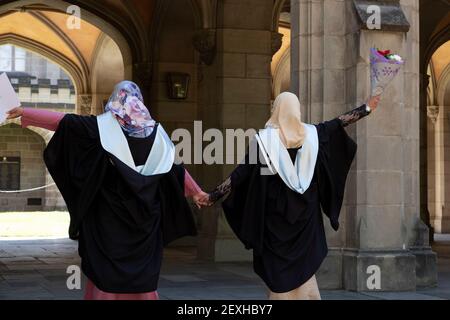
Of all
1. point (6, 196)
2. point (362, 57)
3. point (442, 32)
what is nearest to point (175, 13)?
point (442, 32)

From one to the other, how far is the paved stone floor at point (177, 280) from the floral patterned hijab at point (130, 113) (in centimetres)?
356

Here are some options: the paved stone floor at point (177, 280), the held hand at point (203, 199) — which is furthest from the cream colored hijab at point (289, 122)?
the paved stone floor at point (177, 280)

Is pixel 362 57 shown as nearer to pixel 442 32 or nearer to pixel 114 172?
pixel 114 172

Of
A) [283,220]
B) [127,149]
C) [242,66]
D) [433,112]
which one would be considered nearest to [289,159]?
[283,220]

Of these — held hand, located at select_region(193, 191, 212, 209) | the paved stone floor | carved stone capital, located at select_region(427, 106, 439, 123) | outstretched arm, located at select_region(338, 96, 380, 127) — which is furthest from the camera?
carved stone capital, located at select_region(427, 106, 439, 123)

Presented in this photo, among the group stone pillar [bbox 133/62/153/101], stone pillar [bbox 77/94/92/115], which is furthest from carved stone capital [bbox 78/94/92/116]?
stone pillar [bbox 133/62/153/101]

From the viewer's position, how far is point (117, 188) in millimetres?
5160

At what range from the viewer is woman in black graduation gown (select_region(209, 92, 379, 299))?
565 cm

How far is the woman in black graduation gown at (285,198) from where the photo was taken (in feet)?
18.5

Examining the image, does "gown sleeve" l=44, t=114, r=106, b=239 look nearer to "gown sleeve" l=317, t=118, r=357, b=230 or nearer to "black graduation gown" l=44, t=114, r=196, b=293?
"black graduation gown" l=44, t=114, r=196, b=293

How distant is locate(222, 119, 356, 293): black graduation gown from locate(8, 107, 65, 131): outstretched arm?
1.35m

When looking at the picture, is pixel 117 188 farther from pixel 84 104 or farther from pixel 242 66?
pixel 84 104

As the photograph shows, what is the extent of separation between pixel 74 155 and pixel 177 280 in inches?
208
